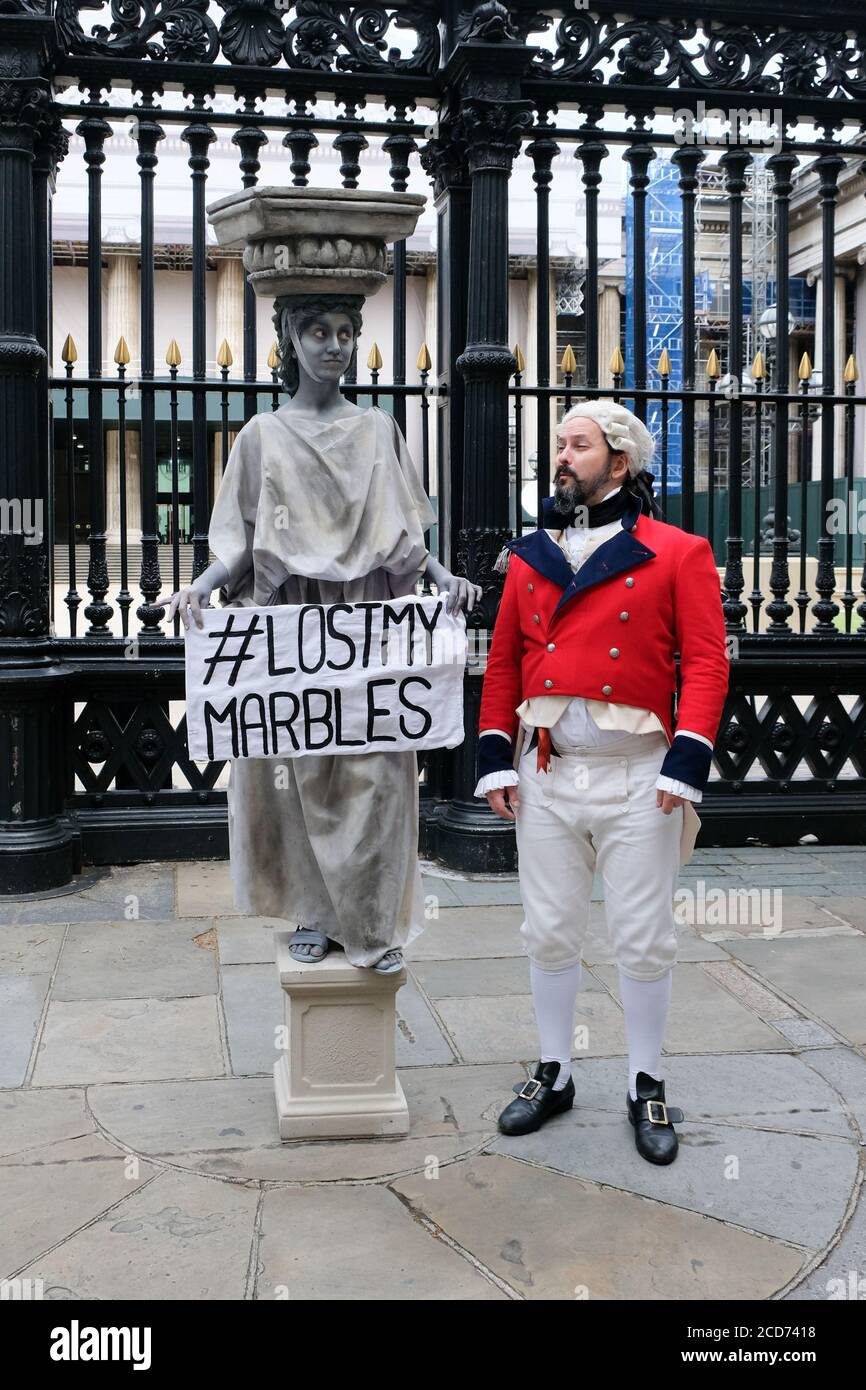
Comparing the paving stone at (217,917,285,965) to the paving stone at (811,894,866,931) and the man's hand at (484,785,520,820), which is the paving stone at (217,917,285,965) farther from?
Result: the paving stone at (811,894,866,931)

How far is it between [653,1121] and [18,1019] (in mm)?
2368

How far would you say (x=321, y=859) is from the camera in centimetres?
388

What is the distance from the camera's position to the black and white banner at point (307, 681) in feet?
12.6

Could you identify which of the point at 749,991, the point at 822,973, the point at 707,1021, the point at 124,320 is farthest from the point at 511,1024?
the point at 124,320

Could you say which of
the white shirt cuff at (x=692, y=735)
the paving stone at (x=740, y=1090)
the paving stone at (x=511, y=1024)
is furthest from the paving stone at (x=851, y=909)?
the white shirt cuff at (x=692, y=735)

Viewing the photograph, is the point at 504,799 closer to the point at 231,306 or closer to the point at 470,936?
the point at 470,936

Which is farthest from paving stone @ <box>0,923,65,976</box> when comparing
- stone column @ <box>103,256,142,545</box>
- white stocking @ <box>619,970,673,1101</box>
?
stone column @ <box>103,256,142,545</box>

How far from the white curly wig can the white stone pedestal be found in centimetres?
163

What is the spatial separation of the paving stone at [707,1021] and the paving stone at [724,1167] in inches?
27.4

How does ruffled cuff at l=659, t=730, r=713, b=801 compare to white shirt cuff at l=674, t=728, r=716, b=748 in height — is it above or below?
below

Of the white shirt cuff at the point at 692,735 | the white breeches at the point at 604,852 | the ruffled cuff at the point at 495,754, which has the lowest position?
the white breeches at the point at 604,852

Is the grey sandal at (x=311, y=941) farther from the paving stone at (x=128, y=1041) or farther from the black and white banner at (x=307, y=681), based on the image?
the paving stone at (x=128, y=1041)

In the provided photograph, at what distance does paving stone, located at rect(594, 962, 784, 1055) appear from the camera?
4.70 m

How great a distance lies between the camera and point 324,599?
3971 millimetres
